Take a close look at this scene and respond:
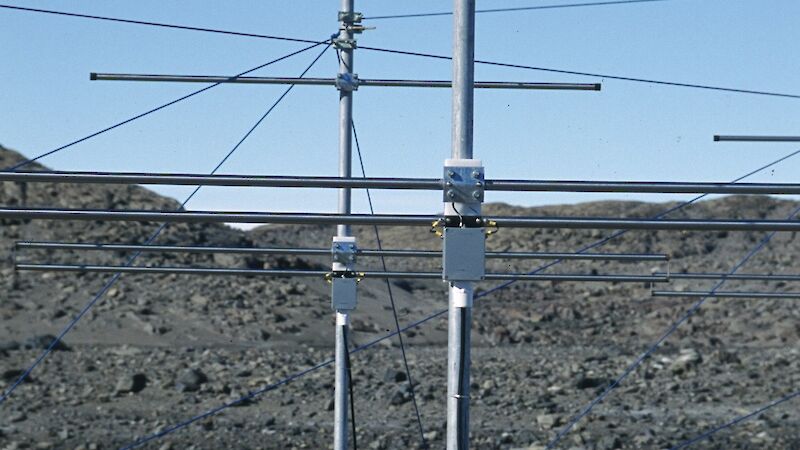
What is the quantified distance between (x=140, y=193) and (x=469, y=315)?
3782 centimetres

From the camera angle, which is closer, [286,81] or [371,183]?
[371,183]

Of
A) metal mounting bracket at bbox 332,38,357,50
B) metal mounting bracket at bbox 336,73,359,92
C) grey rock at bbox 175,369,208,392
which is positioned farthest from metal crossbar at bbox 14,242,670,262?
grey rock at bbox 175,369,208,392

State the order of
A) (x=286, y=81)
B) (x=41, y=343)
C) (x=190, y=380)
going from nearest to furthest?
(x=286, y=81)
(x=190, y=380)
(x=41, y=343)

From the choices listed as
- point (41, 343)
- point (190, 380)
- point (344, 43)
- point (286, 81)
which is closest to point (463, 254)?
point (344, 43)

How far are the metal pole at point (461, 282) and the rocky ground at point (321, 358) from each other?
47.4 feet

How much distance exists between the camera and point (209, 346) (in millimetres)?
33969

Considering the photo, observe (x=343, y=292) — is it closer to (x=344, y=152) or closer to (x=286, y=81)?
(x=344, y=152)

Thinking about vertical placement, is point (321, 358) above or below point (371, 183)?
below

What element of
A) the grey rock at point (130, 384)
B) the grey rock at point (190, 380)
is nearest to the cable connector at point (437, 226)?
the grey rock at point (130, 384)

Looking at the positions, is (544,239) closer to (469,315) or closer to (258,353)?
(258,353)

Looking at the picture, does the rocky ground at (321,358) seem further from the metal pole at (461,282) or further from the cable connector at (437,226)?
the metal pole at (461,282)

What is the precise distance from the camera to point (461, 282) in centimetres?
839

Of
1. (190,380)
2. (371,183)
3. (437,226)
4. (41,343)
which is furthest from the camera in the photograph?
(41,343)

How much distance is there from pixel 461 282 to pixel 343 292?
19.2 ft
